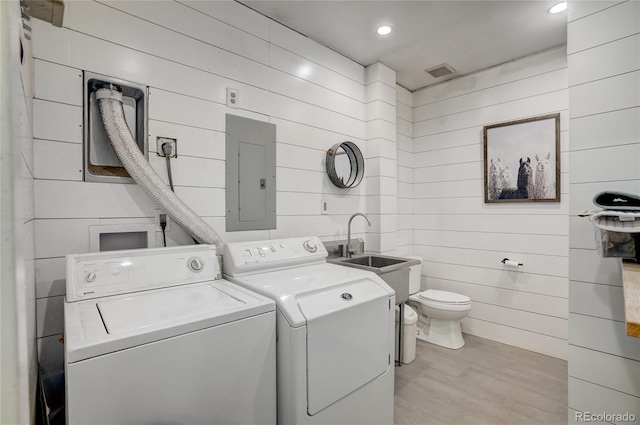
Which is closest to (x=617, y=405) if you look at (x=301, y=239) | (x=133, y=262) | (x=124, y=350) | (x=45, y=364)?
(x=301, y=239)

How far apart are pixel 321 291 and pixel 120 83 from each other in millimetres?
1505

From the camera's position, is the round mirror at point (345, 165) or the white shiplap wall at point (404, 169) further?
the white shiplap wall at point (404, 169)

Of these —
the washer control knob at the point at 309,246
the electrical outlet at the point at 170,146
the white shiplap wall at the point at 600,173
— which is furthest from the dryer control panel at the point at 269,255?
the white shiplap wall at the point at 600,173

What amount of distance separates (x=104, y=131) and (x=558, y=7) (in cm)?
307

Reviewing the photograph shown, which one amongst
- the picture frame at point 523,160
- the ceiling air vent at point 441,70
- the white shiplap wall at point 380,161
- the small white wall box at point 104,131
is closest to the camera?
the small white wall box at point 104,131

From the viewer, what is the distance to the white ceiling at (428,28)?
2117 millimetres

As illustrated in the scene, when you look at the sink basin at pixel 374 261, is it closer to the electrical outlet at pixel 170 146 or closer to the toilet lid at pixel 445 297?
the toilet lid at pixel 445 297

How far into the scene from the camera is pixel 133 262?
54.8 inches

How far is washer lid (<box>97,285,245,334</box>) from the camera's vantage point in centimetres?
103

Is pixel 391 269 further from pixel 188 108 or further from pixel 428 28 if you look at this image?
pixel 428 28

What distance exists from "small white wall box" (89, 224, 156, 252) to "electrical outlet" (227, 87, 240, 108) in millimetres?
940

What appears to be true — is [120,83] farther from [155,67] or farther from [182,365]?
[182,365]

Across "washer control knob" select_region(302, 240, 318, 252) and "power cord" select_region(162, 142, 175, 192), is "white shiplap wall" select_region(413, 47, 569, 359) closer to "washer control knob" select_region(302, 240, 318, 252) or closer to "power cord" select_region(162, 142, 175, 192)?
"washer control knob" select_region(302, 240, 318, 252)

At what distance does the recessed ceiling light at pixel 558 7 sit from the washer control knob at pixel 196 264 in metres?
2.94
